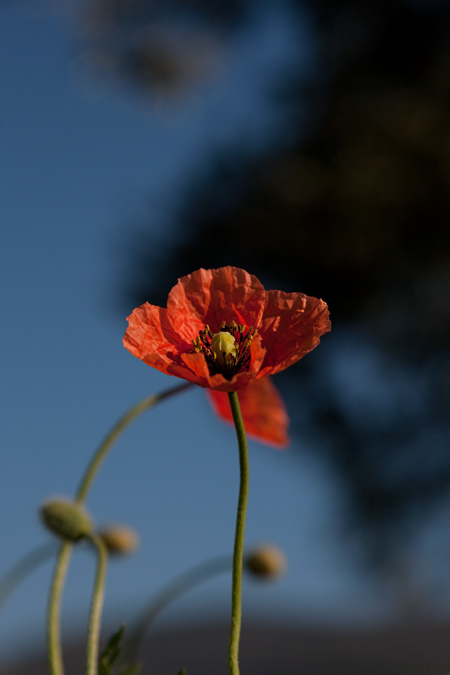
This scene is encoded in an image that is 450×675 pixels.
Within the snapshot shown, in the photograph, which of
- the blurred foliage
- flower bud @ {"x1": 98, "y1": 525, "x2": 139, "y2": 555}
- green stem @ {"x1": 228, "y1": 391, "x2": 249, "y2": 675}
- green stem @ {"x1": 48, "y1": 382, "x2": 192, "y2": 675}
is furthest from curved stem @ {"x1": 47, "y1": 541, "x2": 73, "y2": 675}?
the blurred foliage

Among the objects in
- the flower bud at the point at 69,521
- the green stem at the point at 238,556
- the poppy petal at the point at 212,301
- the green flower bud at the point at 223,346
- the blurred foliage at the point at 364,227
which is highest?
the blurred foliage at the point at 364,227

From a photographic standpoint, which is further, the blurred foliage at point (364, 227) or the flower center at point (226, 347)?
the blurred foliage at point (364, 227)

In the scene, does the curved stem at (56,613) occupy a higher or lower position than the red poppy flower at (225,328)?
lower

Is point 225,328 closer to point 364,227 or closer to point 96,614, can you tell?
point 96,614

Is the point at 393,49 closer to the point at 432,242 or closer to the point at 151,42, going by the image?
the point at 432,242

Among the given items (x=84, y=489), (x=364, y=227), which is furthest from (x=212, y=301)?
(x=364, y=227)

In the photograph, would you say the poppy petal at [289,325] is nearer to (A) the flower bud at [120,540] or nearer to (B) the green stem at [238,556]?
(B) the green stem at [238,556]

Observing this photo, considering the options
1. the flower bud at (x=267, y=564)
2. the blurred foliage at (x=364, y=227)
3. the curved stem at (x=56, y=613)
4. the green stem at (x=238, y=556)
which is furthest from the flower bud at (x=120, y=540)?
the blurred foliage at (x=364, y=227)

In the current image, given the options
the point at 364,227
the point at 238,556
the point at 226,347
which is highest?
the point at 364,227
